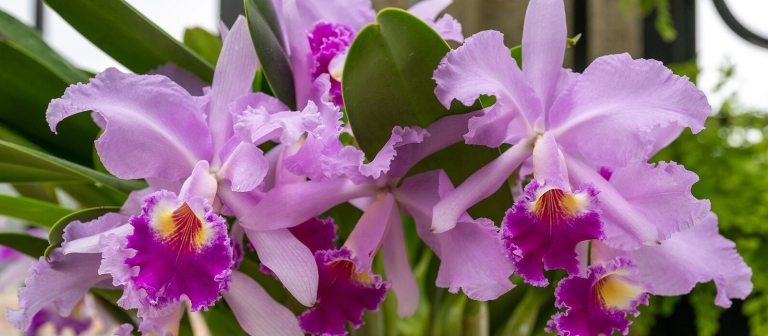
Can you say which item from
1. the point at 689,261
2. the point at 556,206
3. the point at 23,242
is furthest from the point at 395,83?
the point at 23,242

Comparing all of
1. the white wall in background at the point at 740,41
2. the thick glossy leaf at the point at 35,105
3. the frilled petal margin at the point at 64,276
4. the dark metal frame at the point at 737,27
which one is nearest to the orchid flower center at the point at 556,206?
the frilled petal margin at the point at 64,276

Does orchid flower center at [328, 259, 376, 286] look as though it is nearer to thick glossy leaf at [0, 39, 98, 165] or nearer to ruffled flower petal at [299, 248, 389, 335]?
ruffled flower petal at [299, 248, 389, 335]

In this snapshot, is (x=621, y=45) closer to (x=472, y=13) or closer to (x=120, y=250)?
(x=472, y=13)

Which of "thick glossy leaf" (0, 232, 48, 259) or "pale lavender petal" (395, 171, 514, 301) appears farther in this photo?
"thick glossy leaf" (0, 232, 48, 259)

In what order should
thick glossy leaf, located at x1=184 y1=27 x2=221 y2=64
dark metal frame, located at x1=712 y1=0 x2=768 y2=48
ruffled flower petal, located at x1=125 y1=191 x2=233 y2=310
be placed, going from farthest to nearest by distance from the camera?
dark metal frame, located at x1=712 y1=0 x2=768 y2=48
thick glossy leaf, located at x1=184 y1=27 x2=221 y2=64
ruffled flower petal, located at x1=125 y1=191 x2=233 y2=310

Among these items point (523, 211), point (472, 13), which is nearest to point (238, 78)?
point (523, 211)

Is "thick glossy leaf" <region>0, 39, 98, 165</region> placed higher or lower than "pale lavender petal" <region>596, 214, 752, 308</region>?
higher

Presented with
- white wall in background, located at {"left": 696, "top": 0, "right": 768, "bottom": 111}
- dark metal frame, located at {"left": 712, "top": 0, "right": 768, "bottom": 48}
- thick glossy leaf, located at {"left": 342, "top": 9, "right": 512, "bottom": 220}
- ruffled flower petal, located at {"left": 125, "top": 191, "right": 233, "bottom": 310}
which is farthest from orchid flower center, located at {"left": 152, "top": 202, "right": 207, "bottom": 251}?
dark metal frame, located at {"left": 712, "top": 0, "right": 768, "bottom": 48}
